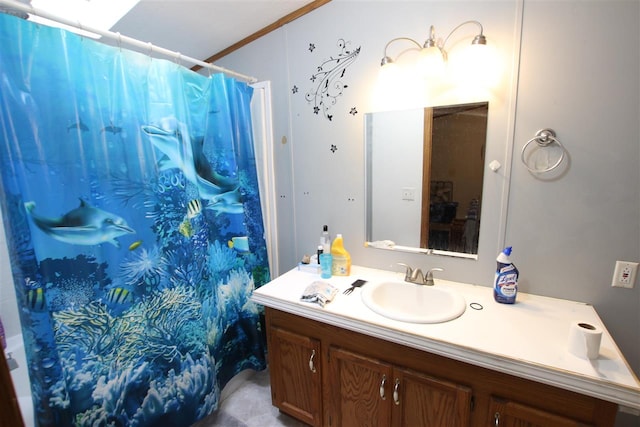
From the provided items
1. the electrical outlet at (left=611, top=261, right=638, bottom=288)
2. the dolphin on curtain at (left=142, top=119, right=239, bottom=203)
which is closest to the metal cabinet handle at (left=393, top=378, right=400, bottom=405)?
the electrical outlet at (left=611, top=261, right=638, bottom=288)

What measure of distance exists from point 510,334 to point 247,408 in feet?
4.88

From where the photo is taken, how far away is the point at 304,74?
1.73 m

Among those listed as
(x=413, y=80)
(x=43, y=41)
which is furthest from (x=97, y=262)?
(x=413, y=80)

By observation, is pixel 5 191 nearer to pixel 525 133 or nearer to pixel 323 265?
pixel 323 265

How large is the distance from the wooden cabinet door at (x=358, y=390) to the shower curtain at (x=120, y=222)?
0.71m

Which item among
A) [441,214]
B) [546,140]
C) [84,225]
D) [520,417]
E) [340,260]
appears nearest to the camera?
[520,417]

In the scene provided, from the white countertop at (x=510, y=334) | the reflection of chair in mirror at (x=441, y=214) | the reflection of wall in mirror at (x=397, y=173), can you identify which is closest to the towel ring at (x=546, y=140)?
the reflection of chair in mirror at (x=441, y=214)

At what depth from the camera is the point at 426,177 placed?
1.49m

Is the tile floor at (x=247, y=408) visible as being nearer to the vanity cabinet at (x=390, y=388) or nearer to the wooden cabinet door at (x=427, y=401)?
the vanity cabinet at (x=390, y=388)

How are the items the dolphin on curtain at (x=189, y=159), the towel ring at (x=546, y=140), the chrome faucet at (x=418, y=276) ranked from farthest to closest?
the chrome faucet at (x=418, y=276), the dolphin on curtain at (x=189, y=159), the towel ring at (x=546, y=140)

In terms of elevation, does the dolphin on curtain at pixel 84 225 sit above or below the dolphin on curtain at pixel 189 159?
below

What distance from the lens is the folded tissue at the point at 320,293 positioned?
4.34 feet

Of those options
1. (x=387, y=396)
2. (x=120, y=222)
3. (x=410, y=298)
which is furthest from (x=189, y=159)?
(x=387, y=396)

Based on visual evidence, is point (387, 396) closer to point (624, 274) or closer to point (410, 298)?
point (410, 298)
